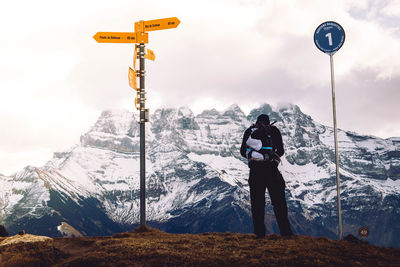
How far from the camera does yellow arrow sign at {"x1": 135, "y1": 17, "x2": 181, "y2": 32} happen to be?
24.6 meters

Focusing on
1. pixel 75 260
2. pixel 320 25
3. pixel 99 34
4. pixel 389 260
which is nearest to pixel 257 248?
pixel 389 260

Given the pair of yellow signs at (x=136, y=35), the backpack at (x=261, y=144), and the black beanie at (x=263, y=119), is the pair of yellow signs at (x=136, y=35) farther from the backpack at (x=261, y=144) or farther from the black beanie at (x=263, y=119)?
the backpack at (x=261, y=144)

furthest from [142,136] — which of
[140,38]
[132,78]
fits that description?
[140,38]

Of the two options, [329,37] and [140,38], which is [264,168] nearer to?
[329,37]

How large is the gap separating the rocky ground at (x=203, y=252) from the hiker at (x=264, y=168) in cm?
97

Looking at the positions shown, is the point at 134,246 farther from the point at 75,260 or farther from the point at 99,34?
the point at 99,34

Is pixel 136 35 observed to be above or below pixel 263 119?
above

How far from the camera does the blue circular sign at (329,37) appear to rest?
21297mm

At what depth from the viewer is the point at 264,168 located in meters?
18.1

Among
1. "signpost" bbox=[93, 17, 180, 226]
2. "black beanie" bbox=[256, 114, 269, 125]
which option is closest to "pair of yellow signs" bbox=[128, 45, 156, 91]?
"signpost" bbox=[93, 17, 180, 226]

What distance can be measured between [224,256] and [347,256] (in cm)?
366

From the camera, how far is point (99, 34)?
24891 millimetres

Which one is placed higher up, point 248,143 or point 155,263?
point 248,143

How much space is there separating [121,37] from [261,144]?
10.6 meters
